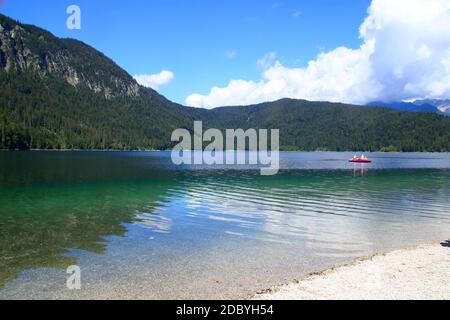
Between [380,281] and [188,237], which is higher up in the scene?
[380,281]

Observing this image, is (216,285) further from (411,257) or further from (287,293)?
(411,257)

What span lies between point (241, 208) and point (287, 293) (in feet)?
81.6

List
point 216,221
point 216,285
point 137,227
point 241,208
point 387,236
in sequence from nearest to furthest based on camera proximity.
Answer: point 216,285 < point 387,236 < point 137,227 < point 216,221 < point 241,208

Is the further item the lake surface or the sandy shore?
the lake surface

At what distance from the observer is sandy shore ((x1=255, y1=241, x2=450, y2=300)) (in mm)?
14555

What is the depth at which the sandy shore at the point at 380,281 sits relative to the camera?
14555 mm

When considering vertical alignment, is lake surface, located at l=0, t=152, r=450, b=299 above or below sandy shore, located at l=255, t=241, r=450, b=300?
below

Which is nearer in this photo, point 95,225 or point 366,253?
point 366,253

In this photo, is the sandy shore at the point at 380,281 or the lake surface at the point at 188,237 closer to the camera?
the sandy shore at the point at 380,281

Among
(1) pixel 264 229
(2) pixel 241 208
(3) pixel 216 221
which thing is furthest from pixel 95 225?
(2) pixel 241 208

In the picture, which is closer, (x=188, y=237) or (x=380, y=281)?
(x=380, y=281)

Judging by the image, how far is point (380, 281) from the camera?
53.6 feet

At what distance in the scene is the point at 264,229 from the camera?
2927 cm

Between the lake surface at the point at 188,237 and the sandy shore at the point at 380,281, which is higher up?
the sandy shore at the point at 380,281
